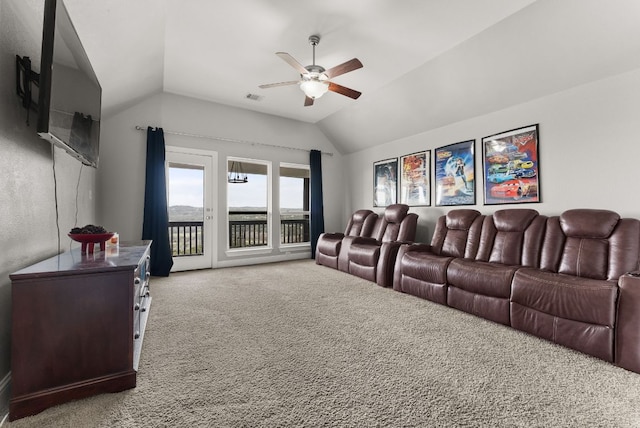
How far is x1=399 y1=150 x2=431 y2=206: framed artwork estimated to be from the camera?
191 inches

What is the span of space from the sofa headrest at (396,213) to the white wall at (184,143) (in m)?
1.95

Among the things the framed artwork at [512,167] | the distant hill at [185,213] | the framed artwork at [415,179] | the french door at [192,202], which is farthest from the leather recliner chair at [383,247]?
the distant hill at [185,213]

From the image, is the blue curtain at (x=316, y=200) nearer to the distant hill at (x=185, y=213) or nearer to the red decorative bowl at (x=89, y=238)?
the distant hill at (x=185, y=213)

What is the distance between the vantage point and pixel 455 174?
4387mm

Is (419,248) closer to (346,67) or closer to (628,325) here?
(628,325)

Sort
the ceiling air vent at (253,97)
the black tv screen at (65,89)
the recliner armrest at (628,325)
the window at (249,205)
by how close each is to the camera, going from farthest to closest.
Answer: the window at (249,205)
the ceiling air vent at (253,97)
the recliner armrest at (628,325)
the black tv screen at (65,89)

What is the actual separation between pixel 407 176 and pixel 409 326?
3.20 meters

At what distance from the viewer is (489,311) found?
2688 millimetres

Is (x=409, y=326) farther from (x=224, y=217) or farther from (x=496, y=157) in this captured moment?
(x=224, y=217)

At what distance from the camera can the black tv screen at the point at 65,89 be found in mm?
1519

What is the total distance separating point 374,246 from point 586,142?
8.92 feet

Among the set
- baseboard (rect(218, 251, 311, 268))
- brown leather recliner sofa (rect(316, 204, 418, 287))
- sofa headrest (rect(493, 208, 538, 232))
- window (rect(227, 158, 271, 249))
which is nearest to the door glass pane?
baseboard (rect(218, 251, 311, 268))

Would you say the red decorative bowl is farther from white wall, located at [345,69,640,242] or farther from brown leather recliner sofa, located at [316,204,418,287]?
white wall, located at [345,69,640,242]

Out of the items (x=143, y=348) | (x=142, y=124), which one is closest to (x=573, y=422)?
(x=143, y=348)
